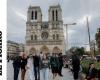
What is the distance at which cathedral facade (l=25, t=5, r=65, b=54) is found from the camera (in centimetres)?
12581

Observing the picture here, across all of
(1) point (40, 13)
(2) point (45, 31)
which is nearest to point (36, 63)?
(1) point (40, 13)

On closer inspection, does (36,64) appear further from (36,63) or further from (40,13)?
(40,13)

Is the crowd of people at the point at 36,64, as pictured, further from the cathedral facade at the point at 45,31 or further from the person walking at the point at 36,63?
the cathedral facade at the point at 45,31

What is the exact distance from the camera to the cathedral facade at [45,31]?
126 metres

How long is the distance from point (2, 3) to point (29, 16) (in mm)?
123051

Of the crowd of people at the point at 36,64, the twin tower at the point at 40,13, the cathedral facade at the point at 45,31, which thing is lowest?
the crowd of people at the point at 36,64

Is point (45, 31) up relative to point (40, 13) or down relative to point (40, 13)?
down

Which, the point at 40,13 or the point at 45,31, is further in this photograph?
the point at 45,31

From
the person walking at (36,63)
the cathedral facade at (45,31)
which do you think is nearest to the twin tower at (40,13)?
the cathedral facade at (45,31)

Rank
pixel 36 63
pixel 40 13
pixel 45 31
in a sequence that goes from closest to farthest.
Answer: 1. pixel 36 63
2. pixel 40 13
3. pixel 45 31

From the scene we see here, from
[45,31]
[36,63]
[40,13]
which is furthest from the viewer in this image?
[45,31]

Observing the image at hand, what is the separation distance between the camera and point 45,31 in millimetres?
132875

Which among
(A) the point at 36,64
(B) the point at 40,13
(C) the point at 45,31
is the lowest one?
(A) the point at 36,64

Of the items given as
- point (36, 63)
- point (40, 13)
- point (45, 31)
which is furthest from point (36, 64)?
point (45, 31)
